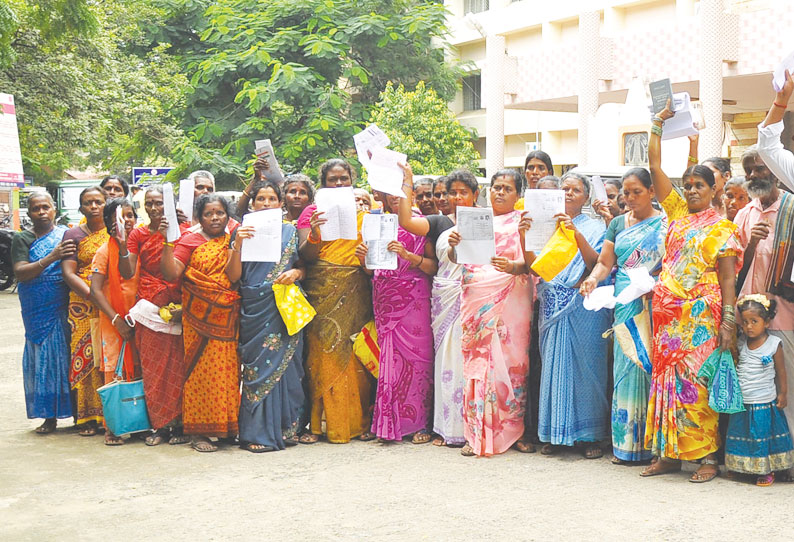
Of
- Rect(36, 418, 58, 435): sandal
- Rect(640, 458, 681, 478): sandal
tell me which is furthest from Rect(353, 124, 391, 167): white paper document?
Rect(36, 418, 58, 435): sandal

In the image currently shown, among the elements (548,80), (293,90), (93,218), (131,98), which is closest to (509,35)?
(548,80)

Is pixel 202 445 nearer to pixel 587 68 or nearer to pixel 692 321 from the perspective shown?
pixel 692 321

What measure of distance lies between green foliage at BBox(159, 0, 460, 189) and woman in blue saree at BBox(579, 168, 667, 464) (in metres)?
11.4

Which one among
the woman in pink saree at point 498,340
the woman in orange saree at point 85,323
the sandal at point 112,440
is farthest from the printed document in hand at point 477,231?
the sandal at point 112,440

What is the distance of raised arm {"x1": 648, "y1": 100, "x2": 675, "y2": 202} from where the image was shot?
5.43 meters

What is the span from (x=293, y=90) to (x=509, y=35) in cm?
1489

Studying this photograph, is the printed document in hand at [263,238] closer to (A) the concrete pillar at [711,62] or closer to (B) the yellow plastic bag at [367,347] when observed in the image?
(B) the yellow plastic bag at [367,347]

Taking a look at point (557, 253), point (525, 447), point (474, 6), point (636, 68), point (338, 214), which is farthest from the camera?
point (474, 6)

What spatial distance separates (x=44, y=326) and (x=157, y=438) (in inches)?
48.6

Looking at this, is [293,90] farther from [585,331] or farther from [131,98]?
[585,331]

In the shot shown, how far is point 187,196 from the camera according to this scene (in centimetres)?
641

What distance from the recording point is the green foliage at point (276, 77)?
1677 centimetres

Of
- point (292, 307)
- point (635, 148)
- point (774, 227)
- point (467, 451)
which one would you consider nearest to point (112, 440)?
point (292, 307)

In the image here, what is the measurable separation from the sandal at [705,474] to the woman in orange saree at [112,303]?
3687 millimetres
